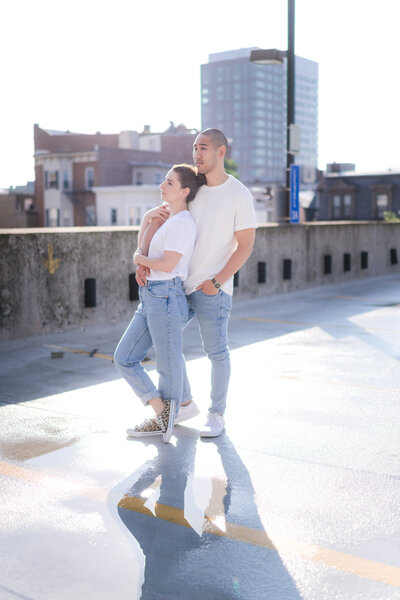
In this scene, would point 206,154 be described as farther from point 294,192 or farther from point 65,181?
point 65,181

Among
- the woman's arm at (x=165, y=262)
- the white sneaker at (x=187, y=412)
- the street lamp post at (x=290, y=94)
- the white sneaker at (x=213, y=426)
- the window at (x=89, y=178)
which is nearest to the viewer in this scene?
the woman's arm at (x=165, y=262)

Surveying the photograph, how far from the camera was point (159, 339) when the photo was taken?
188 inches

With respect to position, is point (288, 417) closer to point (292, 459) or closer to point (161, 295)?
point (292, 459)

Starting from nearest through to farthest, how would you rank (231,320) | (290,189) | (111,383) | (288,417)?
(288,417), (111,383), (231,320), (290,189)

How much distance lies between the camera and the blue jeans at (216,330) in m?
4.90

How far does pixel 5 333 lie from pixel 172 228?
4320 millimetres

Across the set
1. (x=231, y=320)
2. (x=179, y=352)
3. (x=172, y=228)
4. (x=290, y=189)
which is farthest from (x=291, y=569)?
(x=290, y=189)

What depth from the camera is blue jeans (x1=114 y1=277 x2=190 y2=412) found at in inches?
187

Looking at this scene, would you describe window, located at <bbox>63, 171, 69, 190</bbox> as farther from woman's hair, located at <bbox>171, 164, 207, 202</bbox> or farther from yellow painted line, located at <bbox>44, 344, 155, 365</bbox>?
woman's hair, located at <bbox>171, 164, 207, 202</bbox>

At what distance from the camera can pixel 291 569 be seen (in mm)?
3123

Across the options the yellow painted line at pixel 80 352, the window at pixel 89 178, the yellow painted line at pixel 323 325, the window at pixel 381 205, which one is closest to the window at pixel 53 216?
the window at pixel 89 178

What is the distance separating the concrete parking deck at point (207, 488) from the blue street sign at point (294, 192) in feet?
23.1

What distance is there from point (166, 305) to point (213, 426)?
944 mm

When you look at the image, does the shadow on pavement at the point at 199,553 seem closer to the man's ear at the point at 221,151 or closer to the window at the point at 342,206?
the man's ear at the point at 221,151
